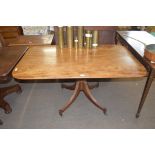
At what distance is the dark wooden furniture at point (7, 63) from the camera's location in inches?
55.8

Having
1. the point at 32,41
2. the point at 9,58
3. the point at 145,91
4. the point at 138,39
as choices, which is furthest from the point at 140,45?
the point at 32,41

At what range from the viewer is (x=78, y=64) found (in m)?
1.48

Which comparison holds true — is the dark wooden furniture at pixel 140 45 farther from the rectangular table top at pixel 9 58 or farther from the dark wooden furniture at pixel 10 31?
the dark wooden furniture at pixel 10 31

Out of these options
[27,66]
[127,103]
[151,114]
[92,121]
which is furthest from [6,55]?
[151,114]

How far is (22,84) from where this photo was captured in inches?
97.3

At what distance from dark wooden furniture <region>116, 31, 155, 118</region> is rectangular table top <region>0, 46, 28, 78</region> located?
1280 mm

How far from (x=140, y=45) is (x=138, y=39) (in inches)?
9.9

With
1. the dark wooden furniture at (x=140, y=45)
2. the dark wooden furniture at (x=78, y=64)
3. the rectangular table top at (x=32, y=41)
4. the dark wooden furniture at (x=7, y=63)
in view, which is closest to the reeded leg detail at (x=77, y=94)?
the dark wooden furniture at (x=78, y=64)

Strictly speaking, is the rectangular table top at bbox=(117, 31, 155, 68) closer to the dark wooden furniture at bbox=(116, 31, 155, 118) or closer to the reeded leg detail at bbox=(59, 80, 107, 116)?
the dark wooden furniture at bbox=(116, 31, 155, 118)

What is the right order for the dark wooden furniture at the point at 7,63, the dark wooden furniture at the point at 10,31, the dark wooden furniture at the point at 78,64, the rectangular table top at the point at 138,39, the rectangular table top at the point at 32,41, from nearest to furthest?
the dark wooden furniture at the point at 78,64, the dark wooden furniture at the point at 7,63, the rectangular table top at the point at 138,39, the rectangular table top at the point at 32,41, the dark wooden furniture at the point at 10,31

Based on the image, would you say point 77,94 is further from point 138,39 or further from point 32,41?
point 32,41
